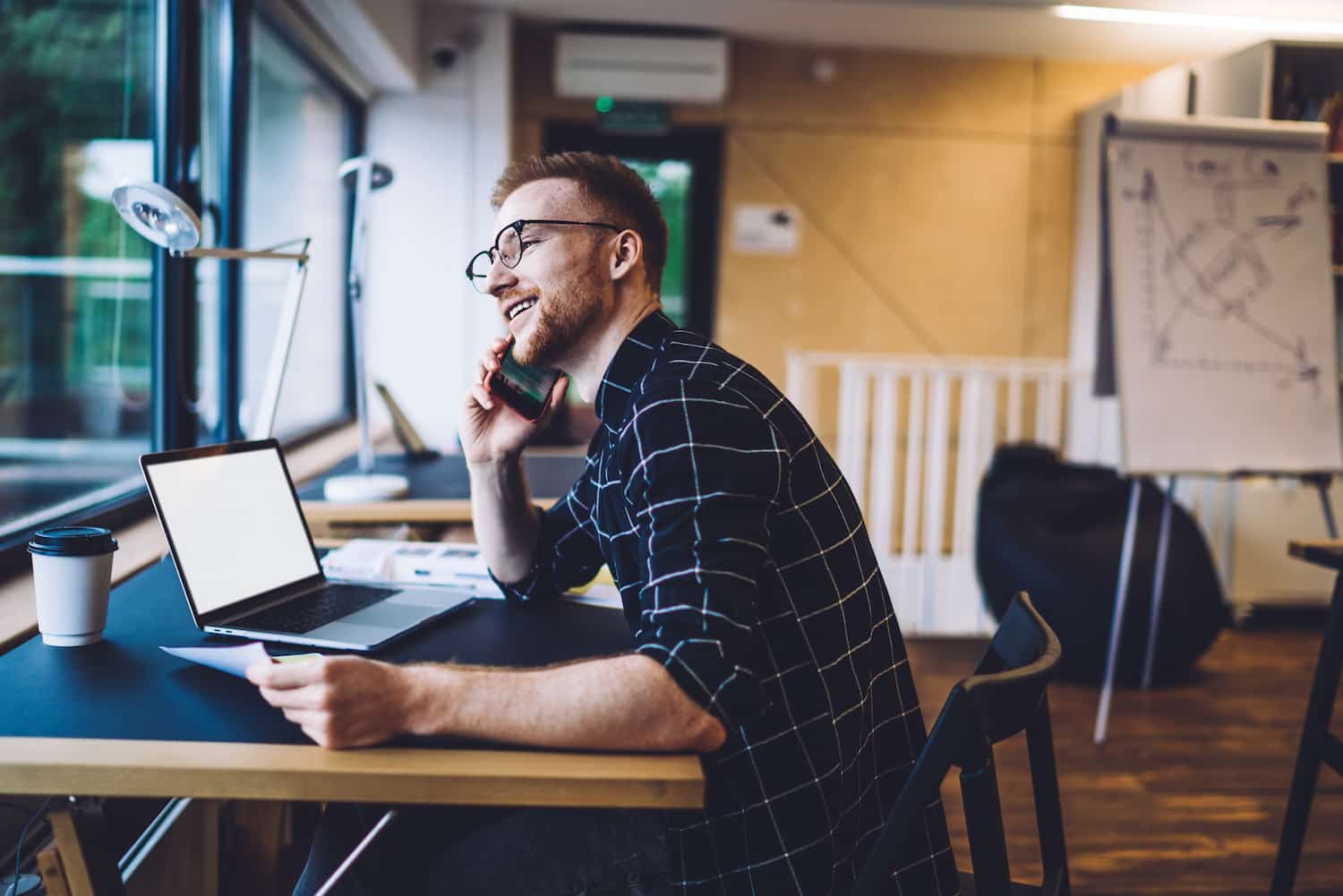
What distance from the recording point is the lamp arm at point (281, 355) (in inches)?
72.7

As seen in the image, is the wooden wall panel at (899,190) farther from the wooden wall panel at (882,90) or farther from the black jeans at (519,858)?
the black jeans at (519,858)

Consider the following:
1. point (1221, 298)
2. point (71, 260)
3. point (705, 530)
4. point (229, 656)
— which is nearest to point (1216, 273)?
point (1221, 298)

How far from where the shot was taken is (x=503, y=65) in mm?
4531

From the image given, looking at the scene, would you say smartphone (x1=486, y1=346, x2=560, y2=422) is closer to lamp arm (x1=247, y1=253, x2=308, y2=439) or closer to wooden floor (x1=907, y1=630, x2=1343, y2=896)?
lamp arm (x1=247, y1=253, x2=308, y2=439)

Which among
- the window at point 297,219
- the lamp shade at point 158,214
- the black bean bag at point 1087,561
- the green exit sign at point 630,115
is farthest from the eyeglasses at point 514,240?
the green exit sign at point 630,115

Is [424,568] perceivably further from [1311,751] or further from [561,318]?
[1311,751]

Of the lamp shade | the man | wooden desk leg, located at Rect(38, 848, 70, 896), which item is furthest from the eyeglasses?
wooden desk leg, located at Rect(38, 848, 70, 896)

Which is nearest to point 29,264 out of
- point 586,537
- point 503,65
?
point 503,65

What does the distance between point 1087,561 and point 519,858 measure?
116 inches

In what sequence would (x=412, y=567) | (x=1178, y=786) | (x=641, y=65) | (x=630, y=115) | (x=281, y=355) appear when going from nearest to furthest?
(x=412, y=567) → (x=281, y=355) → (x=1178, y=786) → (x=641, y=65) → (x=630, y=115)

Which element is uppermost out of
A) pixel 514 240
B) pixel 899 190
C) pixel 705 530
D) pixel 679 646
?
pixel 899 190

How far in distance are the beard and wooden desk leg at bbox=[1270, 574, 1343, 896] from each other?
1590 mm

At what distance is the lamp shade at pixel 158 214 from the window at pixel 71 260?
0.45 metres

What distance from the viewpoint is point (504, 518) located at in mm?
1452
